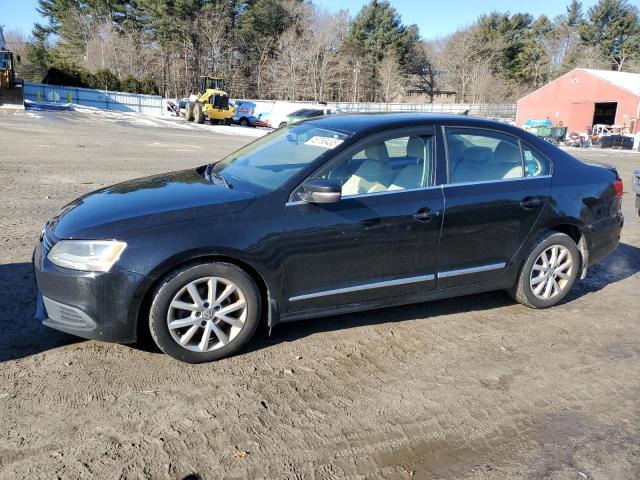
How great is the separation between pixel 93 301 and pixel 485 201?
2.97 meters

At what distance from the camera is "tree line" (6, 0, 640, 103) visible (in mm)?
60219

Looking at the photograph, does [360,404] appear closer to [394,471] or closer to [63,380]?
[394,471]

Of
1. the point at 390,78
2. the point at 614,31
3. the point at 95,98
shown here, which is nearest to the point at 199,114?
the point at 95,98

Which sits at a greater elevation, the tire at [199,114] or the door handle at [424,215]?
the tire at [199,114]

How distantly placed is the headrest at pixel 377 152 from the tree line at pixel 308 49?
167ft

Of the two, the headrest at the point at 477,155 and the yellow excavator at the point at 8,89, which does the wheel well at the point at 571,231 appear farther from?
the yellow excavator at the point at 8,89

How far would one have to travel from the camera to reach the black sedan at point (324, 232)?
3305 mm

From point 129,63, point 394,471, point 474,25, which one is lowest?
point 394,471

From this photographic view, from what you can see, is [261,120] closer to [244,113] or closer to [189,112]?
[244,113]

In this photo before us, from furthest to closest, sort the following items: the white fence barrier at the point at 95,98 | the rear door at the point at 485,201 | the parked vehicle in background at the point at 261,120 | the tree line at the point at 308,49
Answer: the tree line at the point at 308,49, the white fence barrier at the point at 95,98, the parked vehicle in background at the point at 261,120, the rear door at the point at 485,201

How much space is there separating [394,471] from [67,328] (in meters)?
2.17

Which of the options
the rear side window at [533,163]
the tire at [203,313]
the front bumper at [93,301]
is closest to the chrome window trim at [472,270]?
the rear side window at [533,163]

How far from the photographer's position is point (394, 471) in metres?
2.63

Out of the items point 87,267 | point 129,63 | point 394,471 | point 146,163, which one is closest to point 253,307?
point 87,267
